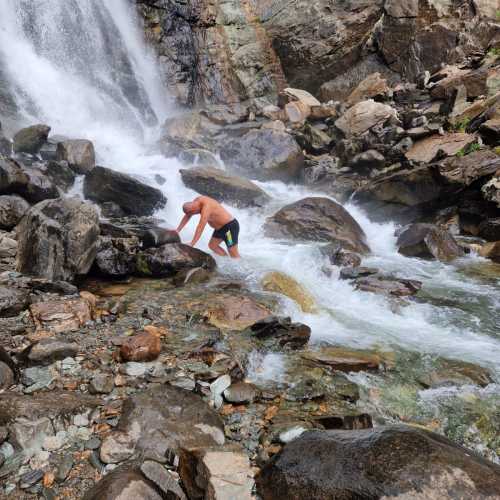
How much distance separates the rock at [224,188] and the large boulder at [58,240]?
6188 mm

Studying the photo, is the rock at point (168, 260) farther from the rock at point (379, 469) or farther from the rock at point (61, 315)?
the rock at point (379, 469)

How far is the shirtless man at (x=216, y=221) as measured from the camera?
318 inches

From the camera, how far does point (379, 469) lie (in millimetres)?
2104

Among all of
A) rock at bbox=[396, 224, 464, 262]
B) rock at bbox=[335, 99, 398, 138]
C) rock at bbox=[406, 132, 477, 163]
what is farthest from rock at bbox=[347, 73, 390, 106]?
rock at bbox=[396, 224, 464, 262]

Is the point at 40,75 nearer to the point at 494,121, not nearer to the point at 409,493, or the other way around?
the point at 494,121

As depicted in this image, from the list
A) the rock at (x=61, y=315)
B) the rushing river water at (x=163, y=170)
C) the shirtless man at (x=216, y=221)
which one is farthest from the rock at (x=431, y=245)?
the rock at (x=61, y=315)

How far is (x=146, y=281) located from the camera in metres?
6.64

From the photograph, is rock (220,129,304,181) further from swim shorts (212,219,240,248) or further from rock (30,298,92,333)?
rock (30,298,92,333)

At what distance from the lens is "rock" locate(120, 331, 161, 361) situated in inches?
153

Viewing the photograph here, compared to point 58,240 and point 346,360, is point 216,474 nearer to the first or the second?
point 346,360

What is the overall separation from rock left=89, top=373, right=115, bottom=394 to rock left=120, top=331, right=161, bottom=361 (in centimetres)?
36

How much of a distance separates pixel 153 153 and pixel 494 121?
40.5 feet

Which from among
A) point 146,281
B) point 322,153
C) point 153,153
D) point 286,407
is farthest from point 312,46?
point 286,407

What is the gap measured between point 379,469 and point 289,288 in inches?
189
